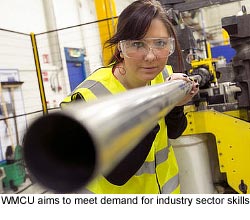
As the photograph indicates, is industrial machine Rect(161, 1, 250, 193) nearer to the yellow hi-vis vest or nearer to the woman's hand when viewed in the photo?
the yellow hi-vis vest

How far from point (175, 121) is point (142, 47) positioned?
41cm

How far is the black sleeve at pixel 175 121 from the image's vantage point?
1.24 meters

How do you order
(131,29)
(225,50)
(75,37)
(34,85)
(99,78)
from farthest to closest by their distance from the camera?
(225,50) < (75,37) < (34,85) < (99,78) < (131,29)

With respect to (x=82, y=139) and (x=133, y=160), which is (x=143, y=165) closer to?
(x=133, y=160)

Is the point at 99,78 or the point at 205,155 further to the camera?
the point at 205,155

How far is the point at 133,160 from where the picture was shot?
2.81ft

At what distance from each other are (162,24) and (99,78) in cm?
28

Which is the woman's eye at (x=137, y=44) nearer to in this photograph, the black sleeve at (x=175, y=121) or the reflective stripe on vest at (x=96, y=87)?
the reflective stripe on vest at (x=96, y=87)

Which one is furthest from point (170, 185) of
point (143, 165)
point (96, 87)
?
point (96, 87)

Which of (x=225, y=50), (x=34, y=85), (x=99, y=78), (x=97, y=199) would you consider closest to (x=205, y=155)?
(x=97, y=199)

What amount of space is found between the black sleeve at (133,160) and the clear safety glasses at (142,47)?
251mm

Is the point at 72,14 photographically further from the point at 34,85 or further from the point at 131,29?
the point at 131,29

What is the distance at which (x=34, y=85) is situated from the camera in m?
3.23

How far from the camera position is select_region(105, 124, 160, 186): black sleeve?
840mm
